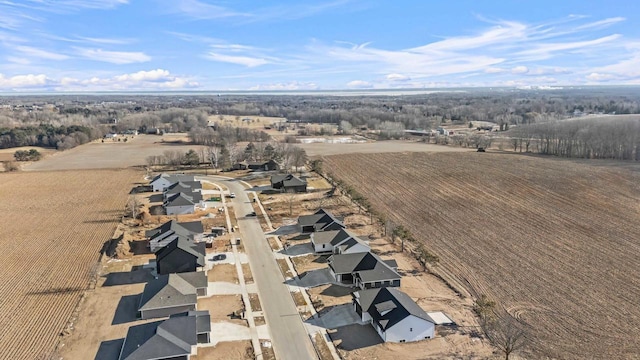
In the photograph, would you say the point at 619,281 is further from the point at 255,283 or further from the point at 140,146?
the point at 140,146

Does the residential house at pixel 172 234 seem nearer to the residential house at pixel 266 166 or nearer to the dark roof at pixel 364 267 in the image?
the dark roof at pixel 364 267

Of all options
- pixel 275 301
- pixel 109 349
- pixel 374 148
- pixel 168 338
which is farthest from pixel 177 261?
pixel 374 148

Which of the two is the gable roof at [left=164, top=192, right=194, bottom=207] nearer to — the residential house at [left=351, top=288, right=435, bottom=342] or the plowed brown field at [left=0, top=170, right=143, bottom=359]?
the plowed brown field at [left=0, top=170, right=143, bottom=359]

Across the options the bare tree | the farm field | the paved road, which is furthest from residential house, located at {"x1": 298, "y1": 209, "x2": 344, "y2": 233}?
the bare tree

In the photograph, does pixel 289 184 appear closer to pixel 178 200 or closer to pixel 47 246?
pixel 178 200

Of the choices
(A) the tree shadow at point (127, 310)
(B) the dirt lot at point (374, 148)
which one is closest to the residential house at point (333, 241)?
(A) the tree shadow at point (127, 310)
